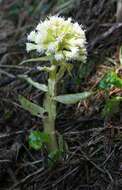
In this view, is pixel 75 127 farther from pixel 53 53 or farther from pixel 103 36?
pixel 103 36

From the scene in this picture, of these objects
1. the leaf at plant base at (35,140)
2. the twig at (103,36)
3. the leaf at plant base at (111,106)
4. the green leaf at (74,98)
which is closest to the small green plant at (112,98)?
the leaf at plant base at (111,106)

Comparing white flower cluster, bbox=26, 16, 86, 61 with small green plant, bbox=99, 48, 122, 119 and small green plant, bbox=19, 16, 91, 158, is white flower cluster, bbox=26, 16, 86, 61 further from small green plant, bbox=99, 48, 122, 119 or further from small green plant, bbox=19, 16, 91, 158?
small green plant, bbox=99, 48, 122, 119

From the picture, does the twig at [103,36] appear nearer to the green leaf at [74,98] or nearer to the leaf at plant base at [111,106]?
the leaf at plant base at [111,106]

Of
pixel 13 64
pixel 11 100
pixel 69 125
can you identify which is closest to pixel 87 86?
pixel 69 125

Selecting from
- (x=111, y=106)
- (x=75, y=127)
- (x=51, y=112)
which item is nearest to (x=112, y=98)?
(x=111, y=106)

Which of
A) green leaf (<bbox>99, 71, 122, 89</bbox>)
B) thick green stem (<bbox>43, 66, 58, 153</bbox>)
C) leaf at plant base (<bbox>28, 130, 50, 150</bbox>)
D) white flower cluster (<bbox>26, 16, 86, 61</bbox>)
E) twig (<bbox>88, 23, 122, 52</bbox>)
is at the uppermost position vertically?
twig (<bbox>88, 23, 122, 52</bbox>)

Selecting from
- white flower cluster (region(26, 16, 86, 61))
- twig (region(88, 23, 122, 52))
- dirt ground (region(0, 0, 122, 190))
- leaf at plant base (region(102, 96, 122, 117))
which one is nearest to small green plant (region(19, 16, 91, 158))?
white flower cluster (region(26, 16, 86, 61))
